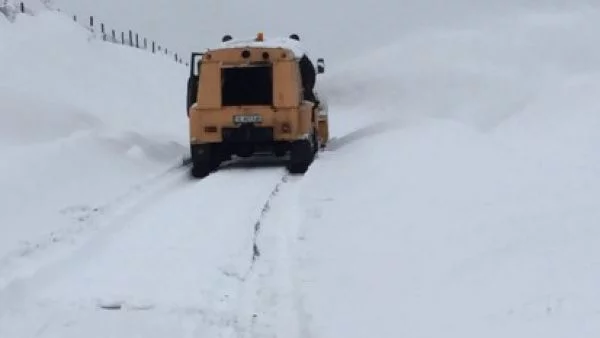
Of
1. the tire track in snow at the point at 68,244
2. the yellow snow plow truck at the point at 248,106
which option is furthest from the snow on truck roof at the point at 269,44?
the tire track in snow at the point at 68,244

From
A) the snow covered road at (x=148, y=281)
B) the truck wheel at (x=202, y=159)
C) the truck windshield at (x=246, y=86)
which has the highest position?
Result: the snow covered road at (x=148, y=281)

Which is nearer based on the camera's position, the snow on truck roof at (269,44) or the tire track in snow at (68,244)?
the tire track in snow at (68,244)

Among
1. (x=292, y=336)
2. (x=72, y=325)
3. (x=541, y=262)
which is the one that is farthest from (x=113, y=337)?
(x=541, y=262)

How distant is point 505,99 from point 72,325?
33.3 metres

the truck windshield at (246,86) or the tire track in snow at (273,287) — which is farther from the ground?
the tire track in snow at (273,287)

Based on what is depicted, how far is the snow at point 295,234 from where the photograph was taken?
7.27 metres

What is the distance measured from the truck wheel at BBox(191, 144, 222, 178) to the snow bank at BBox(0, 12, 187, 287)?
2.39ft

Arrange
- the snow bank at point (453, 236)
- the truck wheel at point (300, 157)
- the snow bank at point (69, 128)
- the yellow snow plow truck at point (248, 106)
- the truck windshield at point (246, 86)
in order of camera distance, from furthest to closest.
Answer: the truck windshield at point (246, 86) < the yellow snow plow truck at point (248, 106) < the truck wheel at point (300, 157) < the snow bank at point (69, 128) < the snow bank at point (453, 236)

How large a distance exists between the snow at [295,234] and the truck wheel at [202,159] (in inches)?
15.2

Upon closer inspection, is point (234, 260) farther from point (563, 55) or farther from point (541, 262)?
point (563, 55)

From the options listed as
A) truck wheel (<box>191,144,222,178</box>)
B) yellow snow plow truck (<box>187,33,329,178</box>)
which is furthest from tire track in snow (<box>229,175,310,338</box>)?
yellow snow plow truck (<box>187,33,329,178</box>)

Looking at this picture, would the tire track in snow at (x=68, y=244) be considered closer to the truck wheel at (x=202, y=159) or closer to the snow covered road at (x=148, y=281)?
the snow covered road at (x=148, y=281)

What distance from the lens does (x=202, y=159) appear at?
1878 cm

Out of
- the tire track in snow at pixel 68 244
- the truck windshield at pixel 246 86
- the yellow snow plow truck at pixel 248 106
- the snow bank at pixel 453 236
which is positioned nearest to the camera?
the snow bank at pixel 453 236
